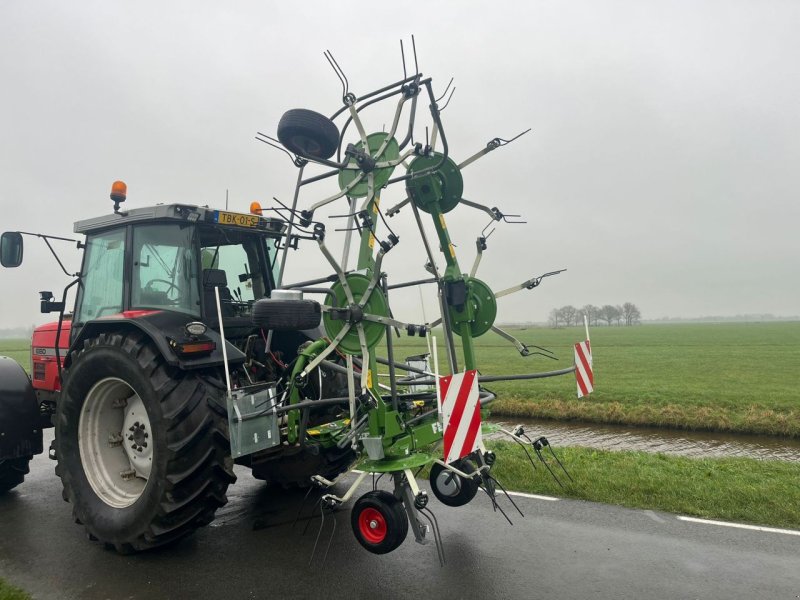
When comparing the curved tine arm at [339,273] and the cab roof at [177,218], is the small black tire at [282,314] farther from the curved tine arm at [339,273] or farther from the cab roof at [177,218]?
the cab roof at [177,218]

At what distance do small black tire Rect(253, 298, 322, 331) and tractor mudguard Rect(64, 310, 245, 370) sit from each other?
76 cm

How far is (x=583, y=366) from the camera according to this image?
4496 millimetres

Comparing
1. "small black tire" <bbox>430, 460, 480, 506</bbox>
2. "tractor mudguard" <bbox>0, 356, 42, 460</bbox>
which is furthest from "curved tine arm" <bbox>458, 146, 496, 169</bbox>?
"tractor mudguard" <bbox>0, 356, 42, 460</bbox>

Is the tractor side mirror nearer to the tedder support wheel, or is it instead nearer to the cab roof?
the cab roof

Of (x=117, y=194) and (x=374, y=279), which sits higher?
(x=117, y=194)

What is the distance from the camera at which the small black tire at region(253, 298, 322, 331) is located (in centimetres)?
341

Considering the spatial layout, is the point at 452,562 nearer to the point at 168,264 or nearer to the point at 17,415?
the point at 168,264

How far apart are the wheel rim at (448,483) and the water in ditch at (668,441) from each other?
455cm

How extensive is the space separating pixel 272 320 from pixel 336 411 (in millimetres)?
1626

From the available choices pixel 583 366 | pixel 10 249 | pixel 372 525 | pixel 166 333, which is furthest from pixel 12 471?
pixel 583 366

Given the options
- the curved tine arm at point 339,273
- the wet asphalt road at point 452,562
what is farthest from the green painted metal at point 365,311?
the wet asphalt road at point 452,562

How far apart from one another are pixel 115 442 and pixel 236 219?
2.11 meters

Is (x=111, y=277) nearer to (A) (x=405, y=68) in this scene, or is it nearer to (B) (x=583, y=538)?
(A) (x=405, y=68)

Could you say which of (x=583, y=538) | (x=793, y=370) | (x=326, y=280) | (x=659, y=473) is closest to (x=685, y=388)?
(x=793, y=370)
